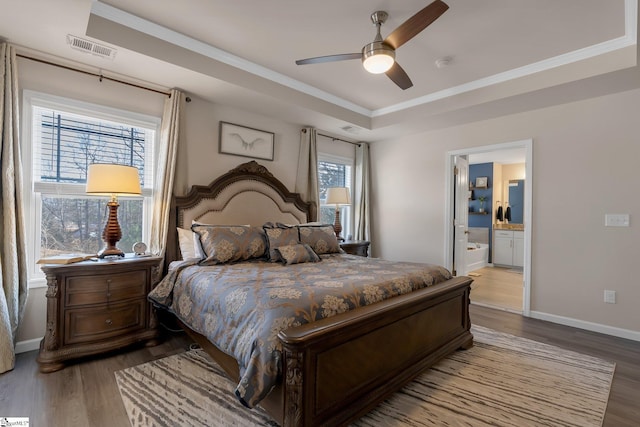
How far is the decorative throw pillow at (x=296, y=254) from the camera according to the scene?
303 cm

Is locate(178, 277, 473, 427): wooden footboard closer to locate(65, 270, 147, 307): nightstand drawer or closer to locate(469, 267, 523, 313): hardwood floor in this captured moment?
locate(65, 270, 147, 307): nightstand drawer

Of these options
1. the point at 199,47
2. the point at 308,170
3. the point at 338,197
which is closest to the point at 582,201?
the point at 338,197

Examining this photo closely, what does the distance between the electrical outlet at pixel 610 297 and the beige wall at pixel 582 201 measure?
42 mm

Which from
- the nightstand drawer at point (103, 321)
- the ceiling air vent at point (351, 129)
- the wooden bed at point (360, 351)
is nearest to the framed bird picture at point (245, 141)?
the wooden bed at point (360, 351)

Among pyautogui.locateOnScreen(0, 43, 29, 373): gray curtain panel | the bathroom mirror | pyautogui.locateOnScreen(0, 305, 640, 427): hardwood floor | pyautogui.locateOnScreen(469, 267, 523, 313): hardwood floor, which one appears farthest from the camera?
the bathroom mirror

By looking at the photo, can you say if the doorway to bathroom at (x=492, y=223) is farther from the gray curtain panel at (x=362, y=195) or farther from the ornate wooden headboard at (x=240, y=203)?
the ornate wooden headboard at (x=240, y=203)

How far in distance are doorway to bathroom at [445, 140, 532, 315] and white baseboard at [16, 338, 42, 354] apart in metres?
4.86

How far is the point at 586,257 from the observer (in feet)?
11.4

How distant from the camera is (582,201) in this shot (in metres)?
3.50

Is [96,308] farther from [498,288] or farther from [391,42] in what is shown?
[498,288]

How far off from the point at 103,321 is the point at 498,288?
5491 millimetres

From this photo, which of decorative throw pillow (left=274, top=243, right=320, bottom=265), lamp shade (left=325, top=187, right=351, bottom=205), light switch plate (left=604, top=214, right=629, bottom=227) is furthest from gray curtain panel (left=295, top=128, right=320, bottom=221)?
light switch plate (left=604, top=214, right=629, bottom=227)

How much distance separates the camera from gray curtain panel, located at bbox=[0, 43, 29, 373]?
243cm

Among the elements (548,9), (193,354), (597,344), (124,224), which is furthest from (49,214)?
(597,344)
